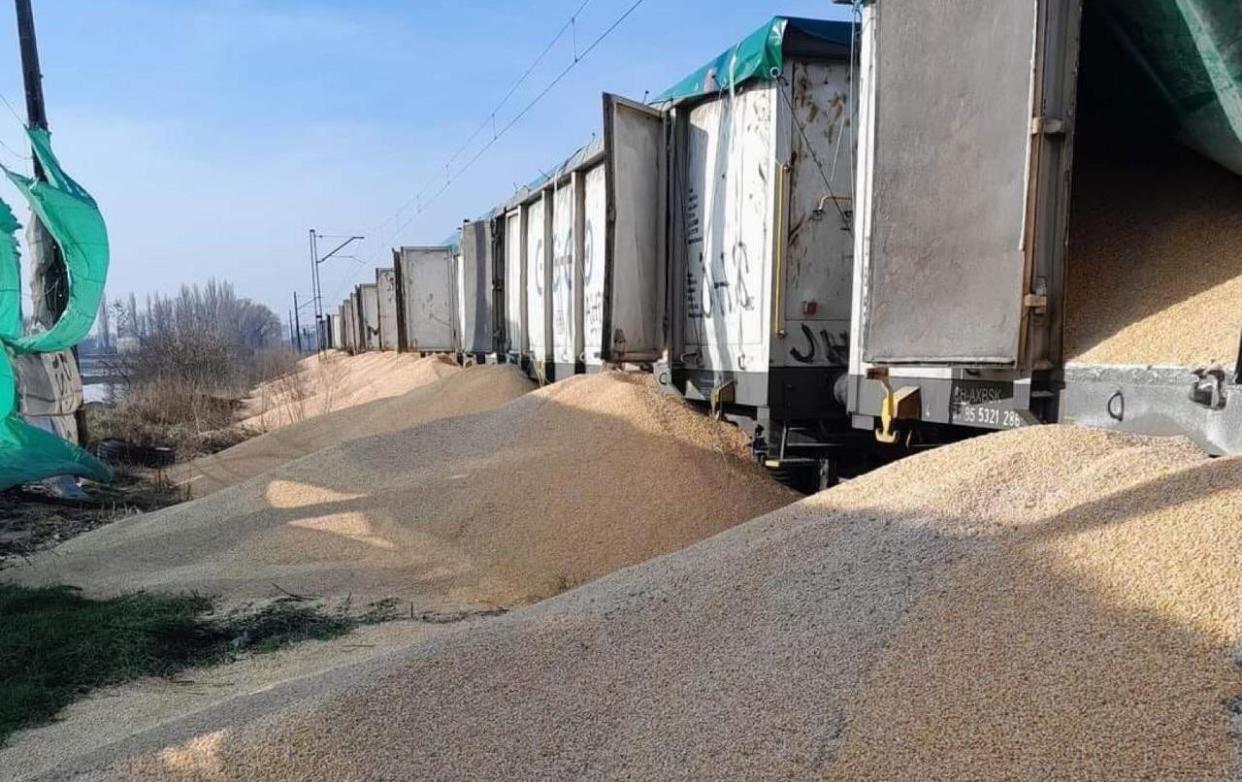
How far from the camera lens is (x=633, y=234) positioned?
720 cm

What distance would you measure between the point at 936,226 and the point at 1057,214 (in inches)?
21.9

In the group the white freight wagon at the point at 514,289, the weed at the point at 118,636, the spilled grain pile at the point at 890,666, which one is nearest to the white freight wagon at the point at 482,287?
the white freight wagon at the point at 514,289

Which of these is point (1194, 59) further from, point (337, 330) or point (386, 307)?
point (337, 330)

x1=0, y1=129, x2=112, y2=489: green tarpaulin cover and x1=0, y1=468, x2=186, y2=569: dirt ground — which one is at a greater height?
x1=0, y1=129, x2=112, y2=489: green tarpaulin cover

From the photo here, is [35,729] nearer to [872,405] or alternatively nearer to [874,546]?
[874,546]

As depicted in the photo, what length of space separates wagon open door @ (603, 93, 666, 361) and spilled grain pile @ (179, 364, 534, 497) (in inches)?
151

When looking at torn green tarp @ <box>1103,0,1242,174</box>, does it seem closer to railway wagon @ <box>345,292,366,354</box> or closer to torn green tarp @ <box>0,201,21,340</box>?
torn green tarp @ <box>0,201,21,340</box>

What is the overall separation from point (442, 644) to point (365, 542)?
363 centimetres

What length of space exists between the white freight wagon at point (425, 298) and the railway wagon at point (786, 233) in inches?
579

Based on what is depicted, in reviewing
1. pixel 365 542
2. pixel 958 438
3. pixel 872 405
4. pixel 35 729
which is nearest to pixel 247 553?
pixel 365 542

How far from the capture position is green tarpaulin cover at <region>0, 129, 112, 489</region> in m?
7.87

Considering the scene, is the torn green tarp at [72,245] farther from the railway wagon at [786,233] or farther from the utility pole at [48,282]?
the railway wagon at [786,233]

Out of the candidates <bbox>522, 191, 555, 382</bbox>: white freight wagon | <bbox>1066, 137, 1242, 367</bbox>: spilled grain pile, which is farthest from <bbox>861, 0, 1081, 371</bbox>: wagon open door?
<bbox>522, 191, 555, 382</bbox>: white freight wagon

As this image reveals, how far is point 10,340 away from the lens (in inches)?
332
